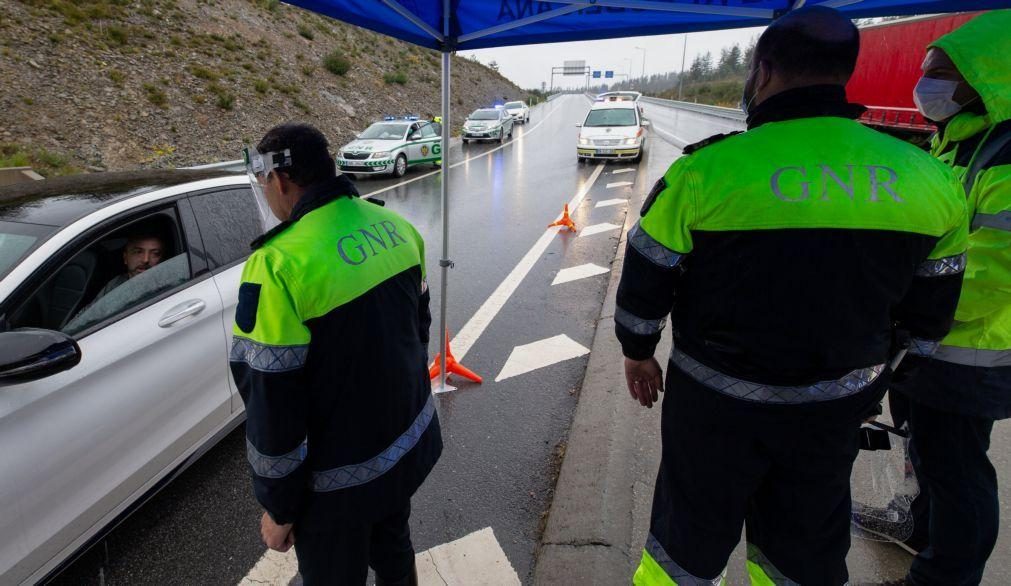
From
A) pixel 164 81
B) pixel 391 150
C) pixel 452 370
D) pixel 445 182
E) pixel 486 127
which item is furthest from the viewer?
pixel 486 127

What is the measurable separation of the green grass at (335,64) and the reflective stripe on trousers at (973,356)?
3012 cm

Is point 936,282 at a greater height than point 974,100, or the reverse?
point 974,100

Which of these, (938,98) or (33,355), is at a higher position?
(938,98)

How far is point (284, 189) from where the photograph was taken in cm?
163

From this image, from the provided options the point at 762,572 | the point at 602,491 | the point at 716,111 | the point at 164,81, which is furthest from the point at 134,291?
the point at 716,111

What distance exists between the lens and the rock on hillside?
1378 centimetres

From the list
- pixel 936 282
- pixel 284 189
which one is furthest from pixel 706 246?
pixel 284 189

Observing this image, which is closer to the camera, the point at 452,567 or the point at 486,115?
the point at 452,567

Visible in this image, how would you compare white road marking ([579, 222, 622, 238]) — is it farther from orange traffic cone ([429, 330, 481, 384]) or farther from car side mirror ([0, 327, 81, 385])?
car side mirror ([0, 327, 81, 385])

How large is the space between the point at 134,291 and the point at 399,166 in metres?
12.7

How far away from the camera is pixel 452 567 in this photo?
96.9 inches

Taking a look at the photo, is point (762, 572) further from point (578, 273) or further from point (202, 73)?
point (202, 73)

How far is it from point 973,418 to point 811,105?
1.34 m

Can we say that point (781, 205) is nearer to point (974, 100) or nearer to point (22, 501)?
point (974, 100)
